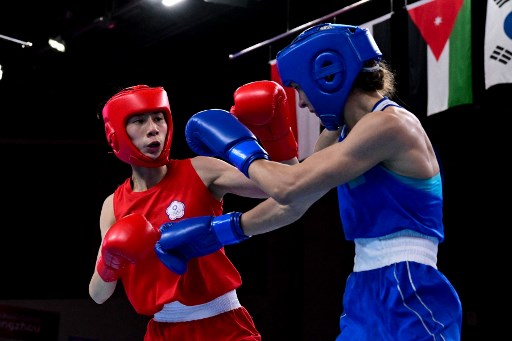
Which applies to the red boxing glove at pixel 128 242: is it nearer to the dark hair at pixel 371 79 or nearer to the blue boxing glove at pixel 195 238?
the blue boxing glove at pixel 195 238

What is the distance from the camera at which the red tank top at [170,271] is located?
8.38ft

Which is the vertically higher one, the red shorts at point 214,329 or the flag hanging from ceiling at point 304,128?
the flag hanging from ceiling at point 304,128

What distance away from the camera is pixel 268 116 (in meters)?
2.70

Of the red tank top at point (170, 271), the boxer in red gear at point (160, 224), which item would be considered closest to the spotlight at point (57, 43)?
the boxer in red gear at point (160, 224)

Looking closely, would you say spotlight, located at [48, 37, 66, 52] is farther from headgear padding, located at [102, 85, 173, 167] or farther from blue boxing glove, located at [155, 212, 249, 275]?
blue boxing glove, located at [155, 212, 249, 275]

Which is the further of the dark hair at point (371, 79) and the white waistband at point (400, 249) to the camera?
the dark hair at point (371, 79)

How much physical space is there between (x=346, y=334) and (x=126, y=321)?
18.3 feet

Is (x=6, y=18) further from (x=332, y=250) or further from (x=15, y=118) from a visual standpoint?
(x=332, y=250)

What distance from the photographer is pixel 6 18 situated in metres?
7.21

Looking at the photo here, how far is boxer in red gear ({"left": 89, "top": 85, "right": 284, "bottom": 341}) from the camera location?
253cm

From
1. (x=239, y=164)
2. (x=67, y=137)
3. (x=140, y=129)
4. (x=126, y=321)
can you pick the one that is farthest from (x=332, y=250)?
(x=239, y=164)

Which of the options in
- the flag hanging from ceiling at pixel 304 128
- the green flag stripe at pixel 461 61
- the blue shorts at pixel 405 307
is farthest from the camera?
the flag hanging from ceiling at pixel 304 128

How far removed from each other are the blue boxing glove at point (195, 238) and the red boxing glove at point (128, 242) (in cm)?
9

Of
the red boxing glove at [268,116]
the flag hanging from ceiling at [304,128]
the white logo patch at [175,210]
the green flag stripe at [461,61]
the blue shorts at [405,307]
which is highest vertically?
the green flag stripe at [461,61]
